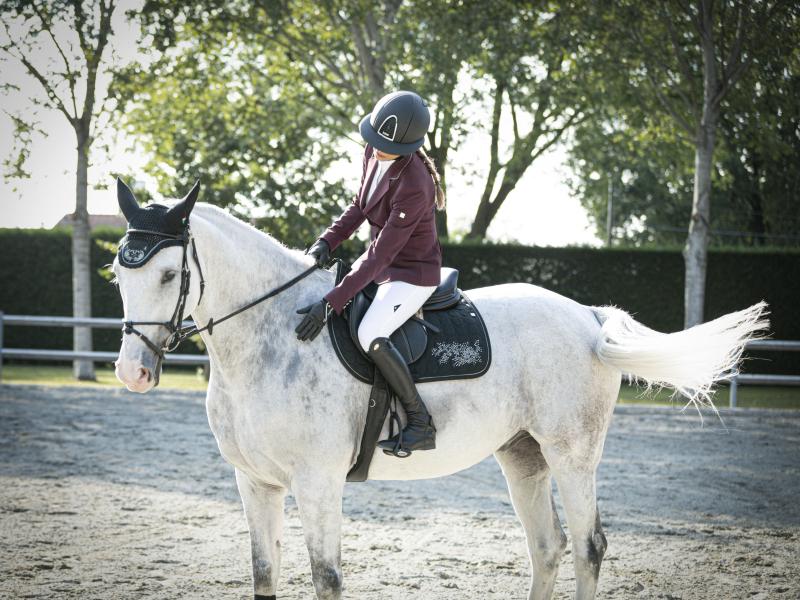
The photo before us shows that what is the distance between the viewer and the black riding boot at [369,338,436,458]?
3717mm

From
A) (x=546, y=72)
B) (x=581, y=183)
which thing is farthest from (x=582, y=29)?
(x=581, y=183)

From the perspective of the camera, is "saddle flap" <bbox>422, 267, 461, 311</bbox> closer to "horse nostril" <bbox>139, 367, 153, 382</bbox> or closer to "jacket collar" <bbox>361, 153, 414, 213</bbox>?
"jacket collar" <bbox>361, 153, 414, 213</bbox>

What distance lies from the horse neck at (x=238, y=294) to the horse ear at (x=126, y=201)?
26cm

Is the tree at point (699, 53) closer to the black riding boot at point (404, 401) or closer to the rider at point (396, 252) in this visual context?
the rider at point (396, 252)

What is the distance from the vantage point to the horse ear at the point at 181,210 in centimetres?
345

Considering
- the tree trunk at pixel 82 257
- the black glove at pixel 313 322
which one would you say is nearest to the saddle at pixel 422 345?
the black glove at pixel 313 322

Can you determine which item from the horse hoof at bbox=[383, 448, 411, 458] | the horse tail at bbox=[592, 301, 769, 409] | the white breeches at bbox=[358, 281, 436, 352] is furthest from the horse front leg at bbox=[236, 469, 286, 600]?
the horse tail at bbox=[592, 301, 769, 409]

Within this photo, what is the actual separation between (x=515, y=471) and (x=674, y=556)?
1.85 meters

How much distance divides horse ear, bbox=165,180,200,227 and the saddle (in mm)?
831

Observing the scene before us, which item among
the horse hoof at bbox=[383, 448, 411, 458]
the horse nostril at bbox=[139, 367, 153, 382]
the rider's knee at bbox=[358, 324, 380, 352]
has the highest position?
the rider's knee at bbox=[358, 324, 380, 352]

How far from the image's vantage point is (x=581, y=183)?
26.8 m

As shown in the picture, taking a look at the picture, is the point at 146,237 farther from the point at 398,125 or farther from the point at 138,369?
the point at 398,125

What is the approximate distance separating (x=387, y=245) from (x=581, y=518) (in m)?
1.74

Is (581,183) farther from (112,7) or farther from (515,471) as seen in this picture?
(515,471)
